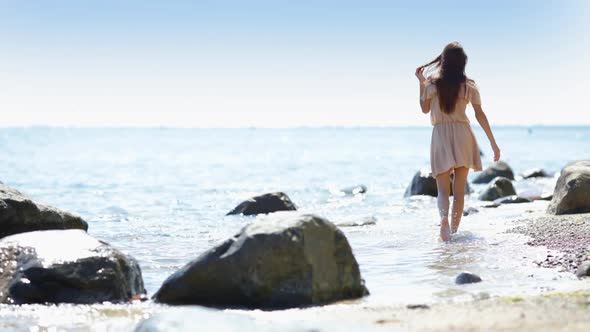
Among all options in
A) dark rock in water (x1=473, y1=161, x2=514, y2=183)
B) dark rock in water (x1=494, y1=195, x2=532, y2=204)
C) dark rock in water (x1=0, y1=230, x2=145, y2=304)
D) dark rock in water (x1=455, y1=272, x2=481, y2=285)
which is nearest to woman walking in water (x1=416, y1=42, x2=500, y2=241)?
dark rock in water (x1=455, y1=272, x2=481, y2=285)

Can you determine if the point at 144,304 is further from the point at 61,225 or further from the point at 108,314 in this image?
the point at 61,225

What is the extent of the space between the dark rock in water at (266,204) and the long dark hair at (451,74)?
237 inches

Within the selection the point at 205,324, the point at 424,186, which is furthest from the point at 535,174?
the point at 205,324

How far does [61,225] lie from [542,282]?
215 inches

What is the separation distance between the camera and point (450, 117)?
941 cm

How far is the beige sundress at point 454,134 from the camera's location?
9.33m

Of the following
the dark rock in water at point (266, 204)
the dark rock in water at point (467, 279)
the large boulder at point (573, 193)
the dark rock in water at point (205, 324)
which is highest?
the large boulder at point (573, 193)

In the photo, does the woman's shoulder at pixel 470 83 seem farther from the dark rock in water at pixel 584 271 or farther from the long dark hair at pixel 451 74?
the dark rock in water at pixel 584 271

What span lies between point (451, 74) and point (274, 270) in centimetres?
423

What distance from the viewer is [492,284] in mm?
6578

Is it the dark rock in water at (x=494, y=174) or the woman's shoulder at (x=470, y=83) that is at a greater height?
the woman's shoulder at (x=470, y=83)

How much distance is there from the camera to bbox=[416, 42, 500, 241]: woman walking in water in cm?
920

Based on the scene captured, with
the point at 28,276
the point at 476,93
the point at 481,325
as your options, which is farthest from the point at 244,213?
the point at 481,325

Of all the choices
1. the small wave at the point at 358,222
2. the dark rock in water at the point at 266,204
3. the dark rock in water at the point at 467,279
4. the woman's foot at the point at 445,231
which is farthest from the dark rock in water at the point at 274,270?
the dark rock in water at the point at 266,204
